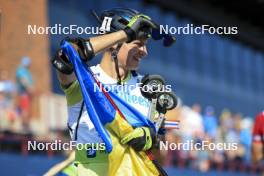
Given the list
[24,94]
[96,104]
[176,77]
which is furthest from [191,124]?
[96,104]

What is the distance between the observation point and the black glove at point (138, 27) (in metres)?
4.09

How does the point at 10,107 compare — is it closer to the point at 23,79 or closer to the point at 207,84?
the point at 23,79

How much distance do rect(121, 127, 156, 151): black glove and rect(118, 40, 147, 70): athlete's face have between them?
52cm

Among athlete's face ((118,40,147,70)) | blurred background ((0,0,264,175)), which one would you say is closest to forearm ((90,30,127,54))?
athlete's face ((118,40,147,70))

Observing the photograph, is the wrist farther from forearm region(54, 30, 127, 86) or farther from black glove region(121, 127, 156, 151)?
black glove region(121, 127, 156, 151)

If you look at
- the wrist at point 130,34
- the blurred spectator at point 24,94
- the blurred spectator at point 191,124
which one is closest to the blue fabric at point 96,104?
the wrist at point 130,34

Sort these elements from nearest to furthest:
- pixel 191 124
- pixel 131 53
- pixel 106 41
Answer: pixel 106 41 → pixel 131 53 → pixel 191 124

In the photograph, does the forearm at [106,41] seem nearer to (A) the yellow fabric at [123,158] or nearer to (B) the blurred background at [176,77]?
(A) the yellow fabric at [123,158]

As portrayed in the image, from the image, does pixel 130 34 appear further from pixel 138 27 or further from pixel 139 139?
pixel 139 139

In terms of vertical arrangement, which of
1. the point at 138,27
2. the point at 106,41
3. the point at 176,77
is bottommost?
the point at 106,41

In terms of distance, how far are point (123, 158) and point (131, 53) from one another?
726 millimetres

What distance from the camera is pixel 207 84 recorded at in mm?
23062

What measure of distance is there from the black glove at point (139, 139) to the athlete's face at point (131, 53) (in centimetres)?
52

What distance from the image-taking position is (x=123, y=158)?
4.30m
